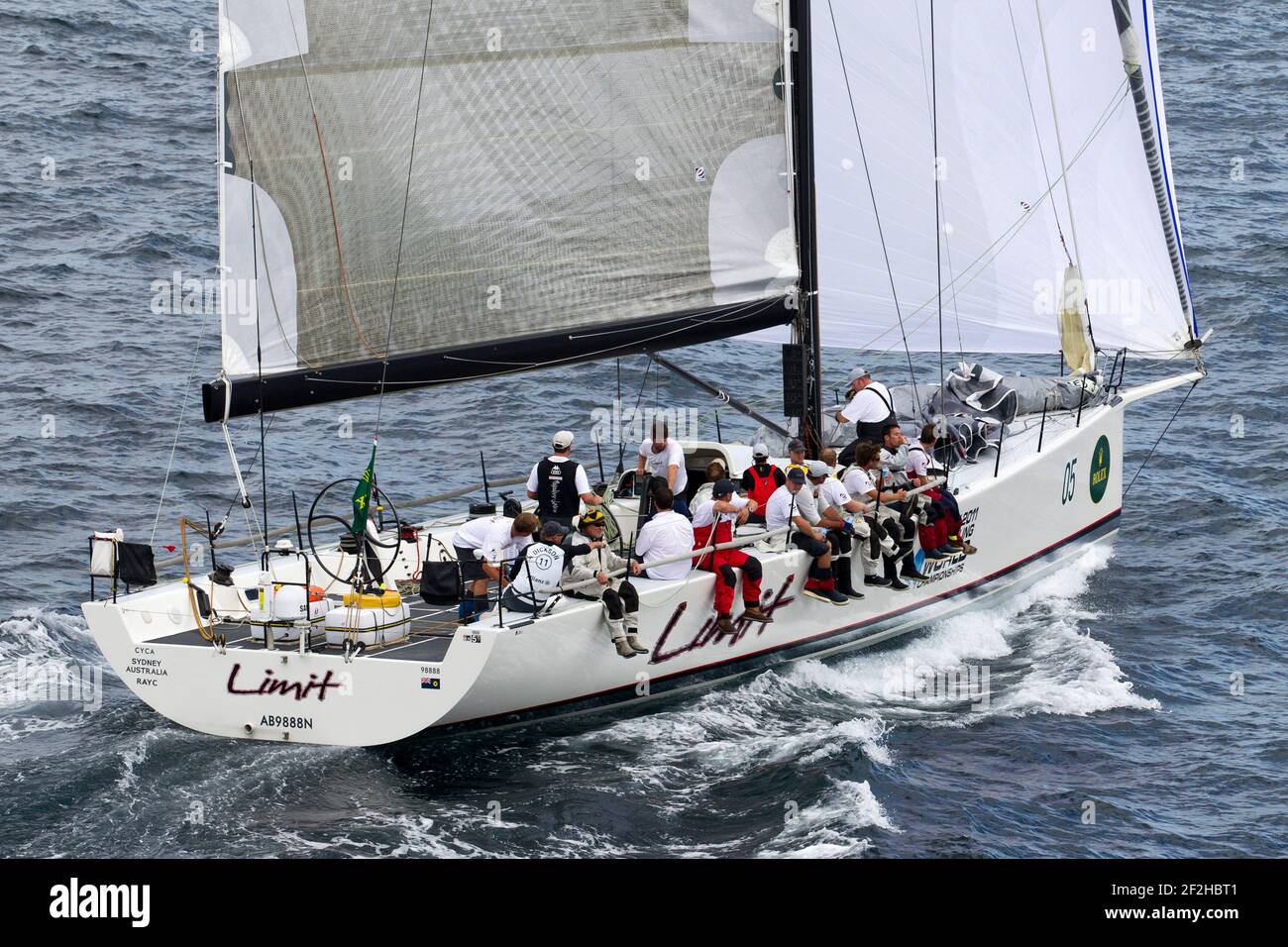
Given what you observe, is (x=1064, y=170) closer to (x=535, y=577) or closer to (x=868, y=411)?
(x=868, y=411)

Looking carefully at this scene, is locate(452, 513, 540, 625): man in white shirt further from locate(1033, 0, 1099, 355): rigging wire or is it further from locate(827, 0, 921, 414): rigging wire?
locate(1033, 0, 1099, 355): rigging wire

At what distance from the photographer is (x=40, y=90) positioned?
33219 mm

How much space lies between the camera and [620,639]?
13.7 meters

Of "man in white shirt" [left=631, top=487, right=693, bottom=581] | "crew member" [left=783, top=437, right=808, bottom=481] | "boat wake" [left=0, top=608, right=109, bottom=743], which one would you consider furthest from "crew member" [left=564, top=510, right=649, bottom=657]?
"boat wake" [left=0, top=608, right=109, bottom=743]

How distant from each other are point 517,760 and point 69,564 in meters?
7.16

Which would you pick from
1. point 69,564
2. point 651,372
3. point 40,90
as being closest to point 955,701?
point 69,564

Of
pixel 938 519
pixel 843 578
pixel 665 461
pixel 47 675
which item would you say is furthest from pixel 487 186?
pixel 47 675

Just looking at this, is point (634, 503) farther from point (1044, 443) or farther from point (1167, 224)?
point (1167, 224)

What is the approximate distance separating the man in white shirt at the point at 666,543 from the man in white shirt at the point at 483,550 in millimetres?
993

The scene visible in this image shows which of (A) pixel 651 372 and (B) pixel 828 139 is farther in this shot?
(A) pixel 651 372

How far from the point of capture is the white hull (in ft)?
42.3

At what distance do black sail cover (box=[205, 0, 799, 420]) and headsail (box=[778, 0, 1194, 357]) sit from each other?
2.85 meters

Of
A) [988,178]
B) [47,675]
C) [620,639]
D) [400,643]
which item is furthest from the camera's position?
[988,178]

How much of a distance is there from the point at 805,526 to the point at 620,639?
7.58 feet
